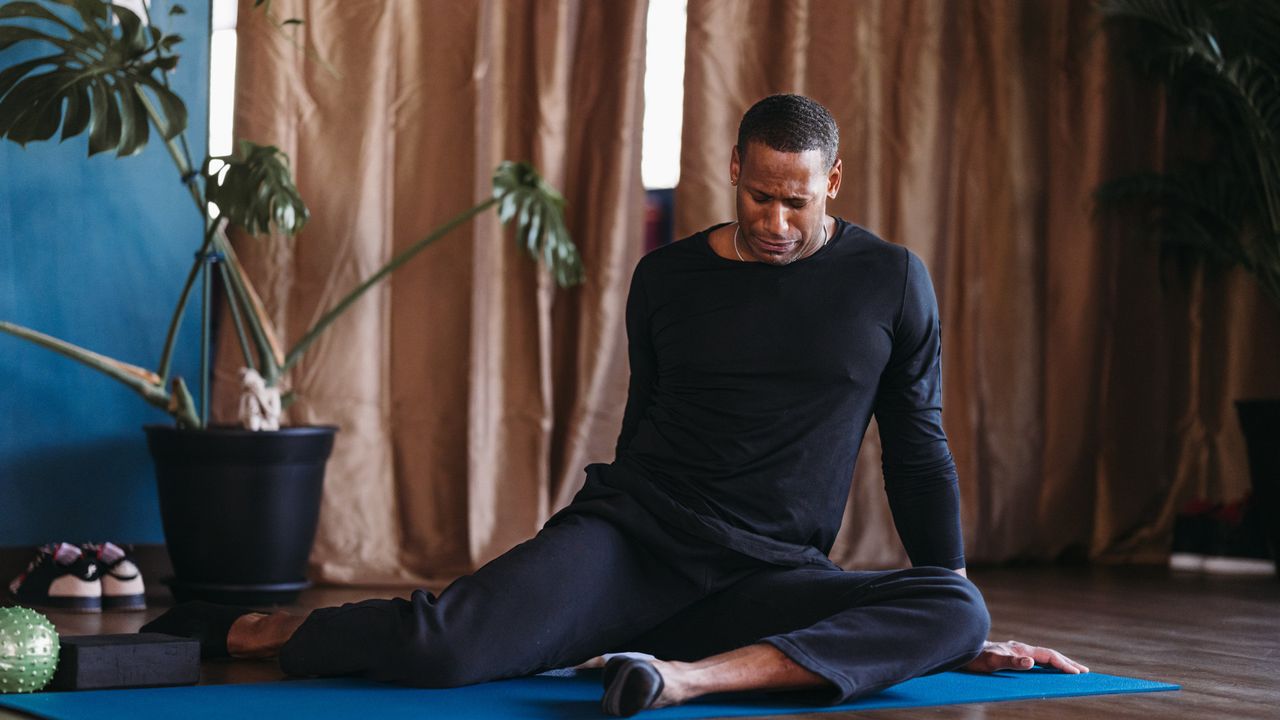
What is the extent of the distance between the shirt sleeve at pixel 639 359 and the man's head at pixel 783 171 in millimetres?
219

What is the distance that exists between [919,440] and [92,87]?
168 cm

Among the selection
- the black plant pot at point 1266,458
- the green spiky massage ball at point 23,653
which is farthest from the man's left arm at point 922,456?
the black plant pot at point 1266,458

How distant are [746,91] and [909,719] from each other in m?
2.45

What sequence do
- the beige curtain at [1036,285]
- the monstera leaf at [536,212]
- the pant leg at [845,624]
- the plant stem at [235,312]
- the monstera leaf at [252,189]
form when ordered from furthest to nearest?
the beige curtain at [1036,285], the monstera leaf at [536,212], the plant stem at [235,312], the monstera leaf at [252,189], the pant leg at [845,624]

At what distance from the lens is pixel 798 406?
2.04m

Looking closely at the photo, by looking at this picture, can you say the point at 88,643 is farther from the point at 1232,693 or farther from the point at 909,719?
the point at 1232,693

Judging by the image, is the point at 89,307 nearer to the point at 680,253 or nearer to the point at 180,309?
the point at 180,309

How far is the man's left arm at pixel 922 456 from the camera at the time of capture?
2.03 m

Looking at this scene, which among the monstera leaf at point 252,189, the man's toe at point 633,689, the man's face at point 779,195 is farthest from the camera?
the monstera leaf at point 252,189

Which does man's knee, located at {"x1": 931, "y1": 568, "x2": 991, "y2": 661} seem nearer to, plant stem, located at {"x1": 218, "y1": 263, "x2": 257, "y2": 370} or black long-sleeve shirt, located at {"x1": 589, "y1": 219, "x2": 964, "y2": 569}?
black long-sleeve shirt, located at {"x1": 589, "y1": 219, "x2": 964, "y2": 569}

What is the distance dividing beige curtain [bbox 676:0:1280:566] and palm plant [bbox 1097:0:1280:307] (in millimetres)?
111

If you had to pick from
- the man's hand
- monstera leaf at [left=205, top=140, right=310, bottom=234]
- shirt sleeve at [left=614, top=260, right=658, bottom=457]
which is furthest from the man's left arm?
monstera leaf at [left=205, top=140, right=310, bottom=234]

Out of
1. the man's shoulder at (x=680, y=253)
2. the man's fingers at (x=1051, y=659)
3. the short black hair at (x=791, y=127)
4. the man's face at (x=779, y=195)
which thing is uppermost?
the short black hair at (x=791, y=127)

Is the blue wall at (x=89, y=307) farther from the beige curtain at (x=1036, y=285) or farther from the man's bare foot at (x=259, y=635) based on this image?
the beige curtain at (x=1036, y=285)
